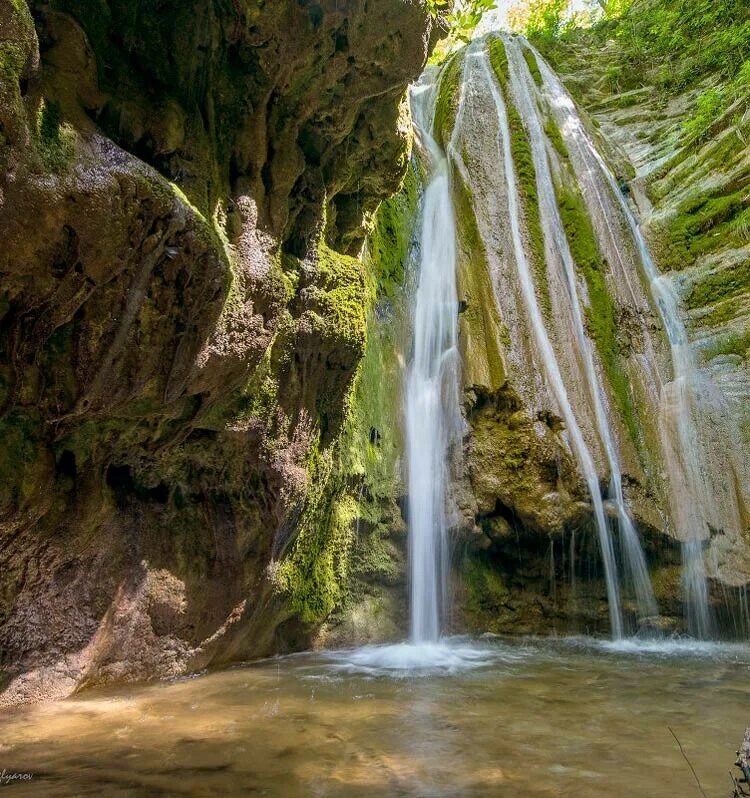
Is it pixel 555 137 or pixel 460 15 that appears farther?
pixel 555 137

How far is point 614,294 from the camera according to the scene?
8.23 metres

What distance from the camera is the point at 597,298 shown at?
319 inches

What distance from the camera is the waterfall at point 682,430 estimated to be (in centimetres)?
618

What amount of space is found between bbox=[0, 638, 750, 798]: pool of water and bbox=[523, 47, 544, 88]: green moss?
35.5 feet

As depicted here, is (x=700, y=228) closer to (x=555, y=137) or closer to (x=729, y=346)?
(x=729, y=346)

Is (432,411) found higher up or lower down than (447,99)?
lower down

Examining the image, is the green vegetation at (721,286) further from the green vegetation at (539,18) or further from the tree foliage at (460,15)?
the green vegetation at (539,18)

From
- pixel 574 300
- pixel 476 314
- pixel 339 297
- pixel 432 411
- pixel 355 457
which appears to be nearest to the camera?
pixel 339 297

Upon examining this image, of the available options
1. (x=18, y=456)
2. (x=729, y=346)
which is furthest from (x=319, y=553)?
(x=729, y=346)

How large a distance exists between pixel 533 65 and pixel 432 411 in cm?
869

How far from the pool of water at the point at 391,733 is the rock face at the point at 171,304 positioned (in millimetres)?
608

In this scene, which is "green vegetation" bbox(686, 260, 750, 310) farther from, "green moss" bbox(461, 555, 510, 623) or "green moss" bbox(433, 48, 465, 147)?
"green moss" bbox(461, 555, 510, 623)

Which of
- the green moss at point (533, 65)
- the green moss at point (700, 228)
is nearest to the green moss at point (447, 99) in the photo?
the green moss at point (533, 65)

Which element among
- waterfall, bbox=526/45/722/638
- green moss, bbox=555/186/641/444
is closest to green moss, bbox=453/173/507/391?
green moss, bbox=555/186/641/444
